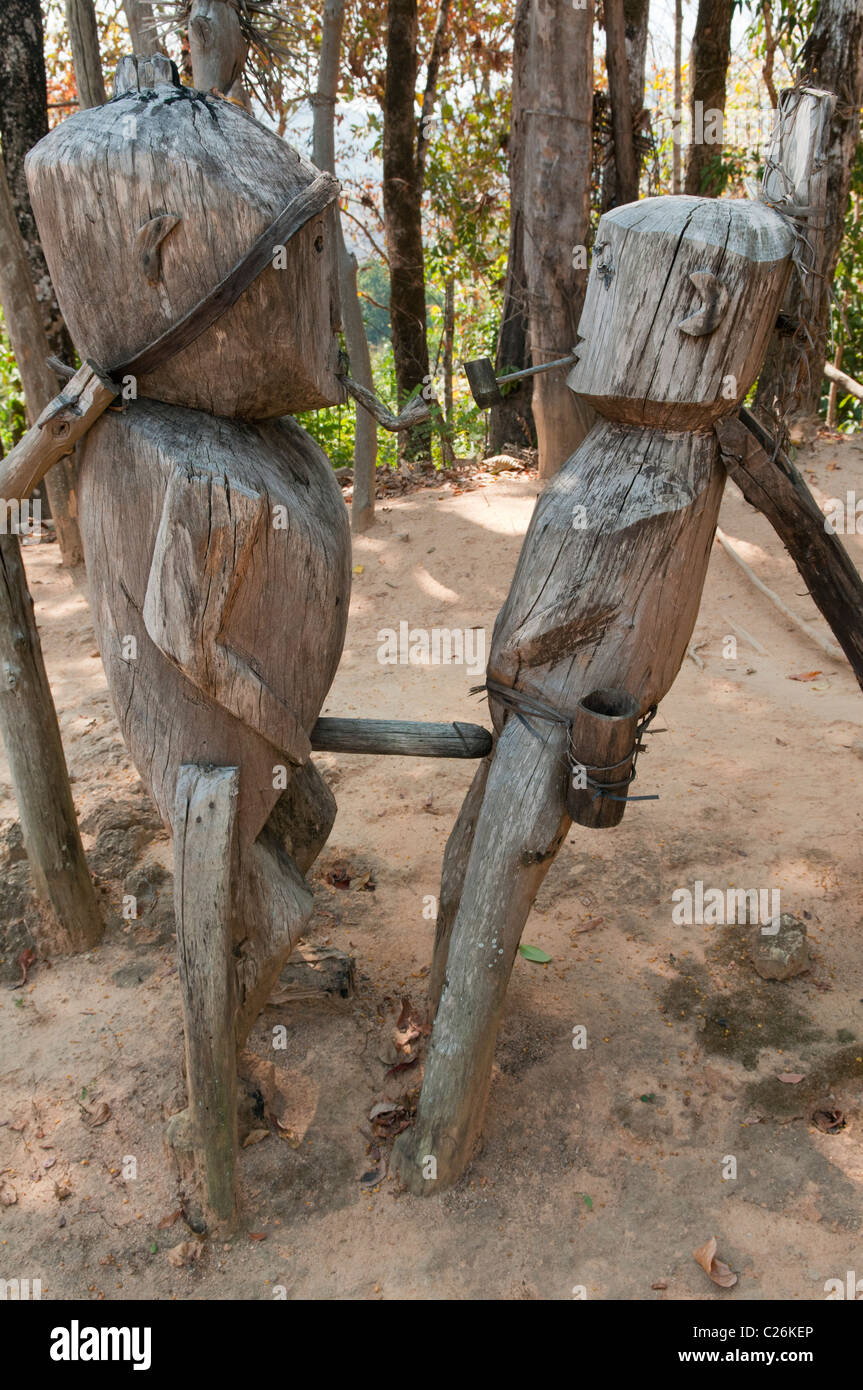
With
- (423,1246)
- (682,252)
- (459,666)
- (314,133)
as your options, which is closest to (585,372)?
(682,252)

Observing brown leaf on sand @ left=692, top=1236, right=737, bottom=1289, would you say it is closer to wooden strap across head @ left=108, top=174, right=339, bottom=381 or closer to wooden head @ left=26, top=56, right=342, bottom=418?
wooden head @ left=26, top=56, right=342, bottom=418

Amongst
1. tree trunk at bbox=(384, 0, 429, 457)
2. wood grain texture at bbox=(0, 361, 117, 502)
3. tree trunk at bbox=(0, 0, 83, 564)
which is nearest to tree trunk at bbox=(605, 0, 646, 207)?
tree trunk at bbox=(384, 0, 429, 457)

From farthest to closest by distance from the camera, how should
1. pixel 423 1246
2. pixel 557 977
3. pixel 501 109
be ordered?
pixel 501 109 < pixel 557 977 < pixel 423 1246

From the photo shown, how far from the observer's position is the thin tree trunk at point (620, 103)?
24.1 feet

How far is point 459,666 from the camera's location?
617cm

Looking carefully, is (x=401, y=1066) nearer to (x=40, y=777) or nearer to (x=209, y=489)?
(x=40, y=777)

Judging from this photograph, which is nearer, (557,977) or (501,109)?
(557,977)

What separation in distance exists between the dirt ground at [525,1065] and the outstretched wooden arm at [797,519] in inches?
47.4

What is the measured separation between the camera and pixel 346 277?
21.8 feet

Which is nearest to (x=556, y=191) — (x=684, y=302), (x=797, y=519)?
(x=797, y=519)

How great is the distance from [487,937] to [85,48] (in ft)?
18.4

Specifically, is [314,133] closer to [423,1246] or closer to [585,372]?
[585,372]

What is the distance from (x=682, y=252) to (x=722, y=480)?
597 mm

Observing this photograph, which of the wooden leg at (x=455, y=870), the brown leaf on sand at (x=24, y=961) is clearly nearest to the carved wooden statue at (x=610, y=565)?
the wooden leg at (x=455, y=870)
